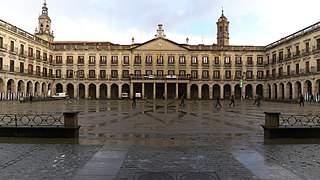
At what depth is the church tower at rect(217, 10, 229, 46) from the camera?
82.8 m

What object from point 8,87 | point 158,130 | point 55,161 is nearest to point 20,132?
point 55,161

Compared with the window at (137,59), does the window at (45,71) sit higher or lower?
lower

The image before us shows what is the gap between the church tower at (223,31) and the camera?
272 ft

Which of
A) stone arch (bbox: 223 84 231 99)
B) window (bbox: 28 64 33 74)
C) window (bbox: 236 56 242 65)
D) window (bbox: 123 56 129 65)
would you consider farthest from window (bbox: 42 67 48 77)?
window (bbox: 236 56 242 65)

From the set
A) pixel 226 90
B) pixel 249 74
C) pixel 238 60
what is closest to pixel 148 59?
pixel 226 90

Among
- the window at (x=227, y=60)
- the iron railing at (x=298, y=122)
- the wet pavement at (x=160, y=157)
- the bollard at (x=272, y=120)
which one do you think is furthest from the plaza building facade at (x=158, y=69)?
the wet pavement at (x=160, y=157)

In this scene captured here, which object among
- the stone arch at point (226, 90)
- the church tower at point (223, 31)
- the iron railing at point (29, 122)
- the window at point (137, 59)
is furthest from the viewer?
the church tower at point (223, 31)

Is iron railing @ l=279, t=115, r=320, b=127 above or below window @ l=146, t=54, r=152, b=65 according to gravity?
below

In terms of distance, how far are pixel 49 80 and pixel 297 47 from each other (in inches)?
2065

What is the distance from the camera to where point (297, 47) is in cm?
4816

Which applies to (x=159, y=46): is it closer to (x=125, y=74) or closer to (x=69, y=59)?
(x=125, y=74)

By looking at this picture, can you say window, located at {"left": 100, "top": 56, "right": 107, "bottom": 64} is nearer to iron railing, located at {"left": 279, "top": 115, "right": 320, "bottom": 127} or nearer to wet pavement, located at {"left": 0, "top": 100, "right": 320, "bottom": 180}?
iron railing, located at {"left": 279, "top": 115, "right": 320, "bottom": 127}

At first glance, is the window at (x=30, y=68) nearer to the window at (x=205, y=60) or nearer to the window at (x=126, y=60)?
the window at (x=126, y=60)

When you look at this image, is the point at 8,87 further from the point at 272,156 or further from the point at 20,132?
the point at 272,156
